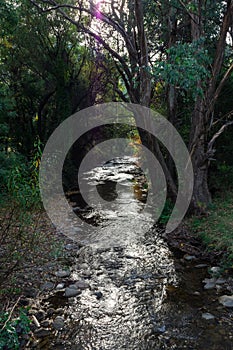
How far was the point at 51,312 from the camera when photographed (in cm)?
392

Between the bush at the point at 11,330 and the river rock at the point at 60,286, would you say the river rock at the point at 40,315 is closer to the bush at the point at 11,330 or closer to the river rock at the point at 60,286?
the bush at the point at 11,330

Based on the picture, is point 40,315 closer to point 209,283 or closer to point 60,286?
point 60,286

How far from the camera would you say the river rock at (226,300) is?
4008 mm

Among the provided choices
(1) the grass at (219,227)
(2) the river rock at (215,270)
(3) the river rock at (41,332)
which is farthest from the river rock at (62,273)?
(1) the grass at (219,227)

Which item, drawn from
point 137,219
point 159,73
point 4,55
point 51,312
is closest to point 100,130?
point 4,55

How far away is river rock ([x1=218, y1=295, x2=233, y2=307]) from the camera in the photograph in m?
4.01

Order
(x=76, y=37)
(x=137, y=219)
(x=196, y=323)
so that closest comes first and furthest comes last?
(x=196, y=323), (x=137, y=219), (x=76, y=37)

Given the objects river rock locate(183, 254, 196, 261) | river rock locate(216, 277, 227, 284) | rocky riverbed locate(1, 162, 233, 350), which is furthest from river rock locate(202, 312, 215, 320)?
river rock locate(183, 254, 196, 261)

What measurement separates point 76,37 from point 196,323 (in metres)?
10.4

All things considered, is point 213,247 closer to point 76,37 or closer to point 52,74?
point 52,74

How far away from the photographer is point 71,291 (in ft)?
14.5

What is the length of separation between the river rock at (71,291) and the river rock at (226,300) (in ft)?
6.40

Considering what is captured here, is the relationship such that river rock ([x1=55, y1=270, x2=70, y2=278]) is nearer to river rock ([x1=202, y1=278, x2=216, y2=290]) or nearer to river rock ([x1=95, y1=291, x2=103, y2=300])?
river rock ([x1=95, y1=291, x2=103, y2=300])

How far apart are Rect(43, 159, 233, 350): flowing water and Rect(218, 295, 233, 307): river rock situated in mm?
92
